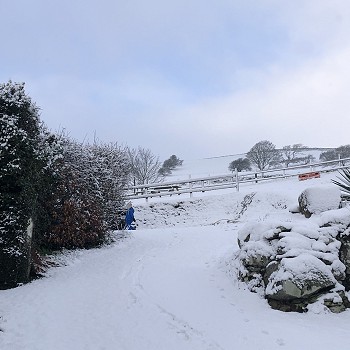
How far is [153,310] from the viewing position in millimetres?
6043

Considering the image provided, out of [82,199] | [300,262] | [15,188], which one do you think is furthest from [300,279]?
[82,199]

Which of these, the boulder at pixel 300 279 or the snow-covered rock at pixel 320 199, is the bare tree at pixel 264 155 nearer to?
the snow-covered rock at pixel 320 199

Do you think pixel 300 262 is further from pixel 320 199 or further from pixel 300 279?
pixel 320 199

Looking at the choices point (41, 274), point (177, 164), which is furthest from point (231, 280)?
point (177, 164)

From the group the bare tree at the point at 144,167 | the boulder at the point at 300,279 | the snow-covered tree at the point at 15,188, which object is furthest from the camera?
the bare tree at the point at 144,167

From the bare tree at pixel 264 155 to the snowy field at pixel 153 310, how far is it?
3464cm

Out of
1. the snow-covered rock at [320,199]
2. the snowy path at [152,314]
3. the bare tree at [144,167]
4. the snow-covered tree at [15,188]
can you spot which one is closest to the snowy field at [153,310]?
the snowy path at [152,314]

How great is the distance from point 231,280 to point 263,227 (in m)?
1.22

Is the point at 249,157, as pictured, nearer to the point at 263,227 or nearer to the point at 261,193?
the point at 261,193

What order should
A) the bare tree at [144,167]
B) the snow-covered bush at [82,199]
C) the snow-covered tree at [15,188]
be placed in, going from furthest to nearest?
the bare tree at [144,167]
the snow-covered bush at [82,199]
the snow-covered tree at [15,188]

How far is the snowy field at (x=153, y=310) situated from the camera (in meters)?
4.93

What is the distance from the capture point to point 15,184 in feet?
24.7

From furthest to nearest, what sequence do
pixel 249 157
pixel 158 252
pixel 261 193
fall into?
pixel 249 157 < pixel 261 193 < pixel 158 252

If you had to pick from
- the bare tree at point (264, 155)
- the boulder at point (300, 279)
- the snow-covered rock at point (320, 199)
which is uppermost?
the bare tree at point (264, 155)
